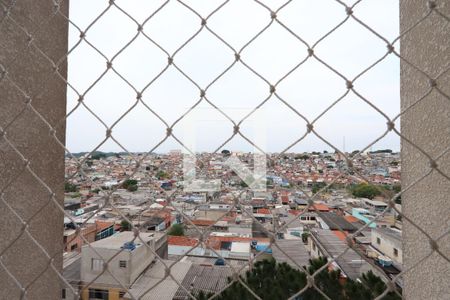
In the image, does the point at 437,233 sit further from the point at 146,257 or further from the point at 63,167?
the point at 146,257

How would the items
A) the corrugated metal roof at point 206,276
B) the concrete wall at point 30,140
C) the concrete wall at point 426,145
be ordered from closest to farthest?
the concrete wall at point 426,145, the concrete wall at point 30,140, the corrugated metal roof at point 206,276

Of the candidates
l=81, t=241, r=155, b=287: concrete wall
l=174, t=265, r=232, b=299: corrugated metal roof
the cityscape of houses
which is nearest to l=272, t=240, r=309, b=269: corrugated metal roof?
the cityscape of houses

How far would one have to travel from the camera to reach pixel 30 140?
606mm

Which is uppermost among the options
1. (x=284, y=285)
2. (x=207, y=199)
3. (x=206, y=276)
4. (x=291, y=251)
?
(x=207, y=199)

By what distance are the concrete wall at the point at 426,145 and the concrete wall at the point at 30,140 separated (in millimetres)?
637

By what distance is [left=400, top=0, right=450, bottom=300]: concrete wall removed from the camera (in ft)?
1.45

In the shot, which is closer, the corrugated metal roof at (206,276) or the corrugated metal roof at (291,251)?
the corrugated metal roof at (291,251)

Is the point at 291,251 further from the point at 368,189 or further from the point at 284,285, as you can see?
the point at 284,285

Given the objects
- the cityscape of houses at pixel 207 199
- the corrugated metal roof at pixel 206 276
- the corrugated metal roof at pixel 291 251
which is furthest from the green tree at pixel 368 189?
the corrugated metal roof at pixel 206 276

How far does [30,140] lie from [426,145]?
709mm

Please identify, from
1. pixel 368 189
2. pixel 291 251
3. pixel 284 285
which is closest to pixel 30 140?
pixel 368 189

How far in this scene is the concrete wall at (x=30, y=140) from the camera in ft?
1.90

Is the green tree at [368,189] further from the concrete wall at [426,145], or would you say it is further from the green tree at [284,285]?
the green tree at [284,285]

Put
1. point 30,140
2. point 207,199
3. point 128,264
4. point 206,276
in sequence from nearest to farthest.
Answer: point 30,140
point 207,199
point 128,264
point 206,276
